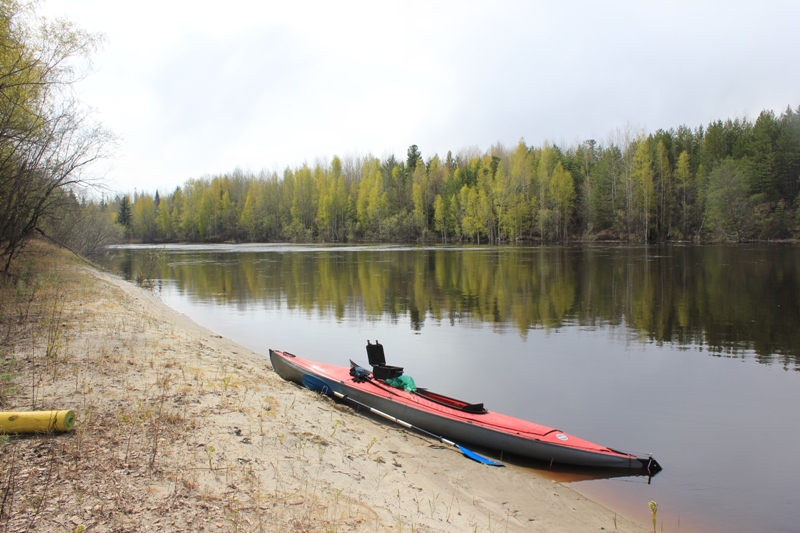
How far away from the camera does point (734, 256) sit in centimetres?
4603

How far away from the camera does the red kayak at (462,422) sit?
8.38m

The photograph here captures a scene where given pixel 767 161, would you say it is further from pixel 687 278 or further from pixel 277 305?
pixel 277 305

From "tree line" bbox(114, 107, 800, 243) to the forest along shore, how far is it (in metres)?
71.7

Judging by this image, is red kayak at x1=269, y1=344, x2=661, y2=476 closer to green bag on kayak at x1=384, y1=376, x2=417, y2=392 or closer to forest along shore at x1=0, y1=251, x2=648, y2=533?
green bag on kayak at x1=384, y1=376, x2=417, y2=392

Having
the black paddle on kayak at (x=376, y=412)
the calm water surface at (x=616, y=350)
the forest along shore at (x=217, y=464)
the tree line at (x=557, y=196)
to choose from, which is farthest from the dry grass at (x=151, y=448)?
the tree line at (x=557, y=196)

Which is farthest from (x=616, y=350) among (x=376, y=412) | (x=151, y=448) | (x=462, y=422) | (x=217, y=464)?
(x=151, y=448)

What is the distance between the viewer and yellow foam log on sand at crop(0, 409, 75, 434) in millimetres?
5785

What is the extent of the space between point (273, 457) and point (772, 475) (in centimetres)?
812

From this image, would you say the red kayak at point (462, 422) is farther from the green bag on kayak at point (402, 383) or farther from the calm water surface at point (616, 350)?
the calm water surface at point (616, 350)

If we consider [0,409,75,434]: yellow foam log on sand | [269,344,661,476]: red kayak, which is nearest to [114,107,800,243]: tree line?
[269,344,661,476]: red kayak

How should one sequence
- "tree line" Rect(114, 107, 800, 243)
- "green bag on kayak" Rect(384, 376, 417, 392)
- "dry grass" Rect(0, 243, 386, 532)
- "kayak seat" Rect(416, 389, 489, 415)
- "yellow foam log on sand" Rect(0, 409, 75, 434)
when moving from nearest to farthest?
1. "dry grass" Rect(0, 243, 386, 532)
2. "yellow foam log on sand" Rect(0, 409, 75, 434)
3. "kayak seat" Rect(416, 389, 489, 415)
4. "green bag on kayak" Rect(384, 376, 417, 392)
5. "tree line" Rect(114, 107, 800, 243)

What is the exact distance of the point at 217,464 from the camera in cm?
602

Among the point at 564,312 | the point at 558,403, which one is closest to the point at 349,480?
the point at 558,403

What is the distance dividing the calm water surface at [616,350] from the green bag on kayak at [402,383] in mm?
2292
